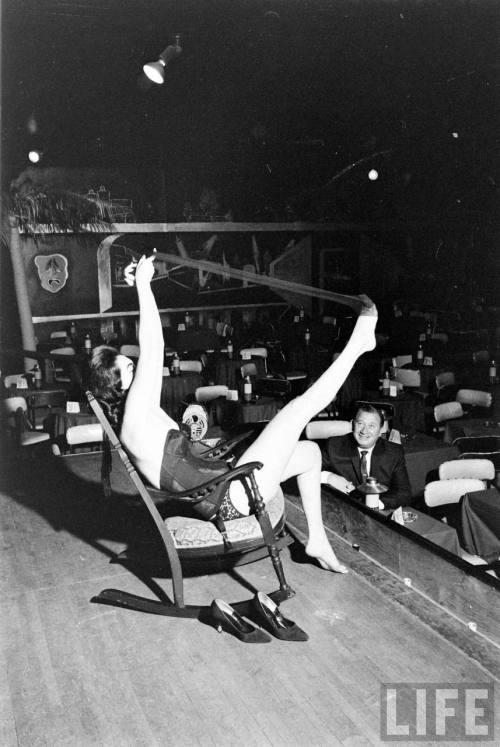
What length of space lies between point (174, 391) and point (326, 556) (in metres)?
4.50

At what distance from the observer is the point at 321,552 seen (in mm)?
3375

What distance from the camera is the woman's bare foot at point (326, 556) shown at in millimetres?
3367

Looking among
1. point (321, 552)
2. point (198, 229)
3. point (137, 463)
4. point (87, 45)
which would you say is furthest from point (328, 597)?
point (198, 229)

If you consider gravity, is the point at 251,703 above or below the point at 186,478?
below

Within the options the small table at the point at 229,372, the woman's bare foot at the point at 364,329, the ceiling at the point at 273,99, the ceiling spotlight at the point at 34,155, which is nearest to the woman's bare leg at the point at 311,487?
the woman's bare foot at the point at 364,329

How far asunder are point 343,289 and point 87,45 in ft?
28.6

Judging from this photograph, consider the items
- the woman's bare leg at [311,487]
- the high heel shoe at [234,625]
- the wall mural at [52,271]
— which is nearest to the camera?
the high heel shoe at [234,625]

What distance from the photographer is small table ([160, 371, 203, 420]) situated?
24.9 feet

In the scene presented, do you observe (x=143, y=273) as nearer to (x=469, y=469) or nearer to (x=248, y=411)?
(x=469, y=469)

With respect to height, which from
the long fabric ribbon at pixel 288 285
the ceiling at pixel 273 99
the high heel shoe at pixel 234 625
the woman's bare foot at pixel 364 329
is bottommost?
the high heel shoe at pixel 234 625

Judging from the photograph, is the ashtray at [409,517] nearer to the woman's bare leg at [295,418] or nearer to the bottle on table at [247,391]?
the woman's bare leg at [295,418]

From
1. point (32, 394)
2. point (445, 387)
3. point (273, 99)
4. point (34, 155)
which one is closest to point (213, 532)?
point (32, 394)

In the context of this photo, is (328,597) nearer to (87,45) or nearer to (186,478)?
(186,478)

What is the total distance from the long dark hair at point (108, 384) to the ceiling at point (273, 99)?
456 centimetres
